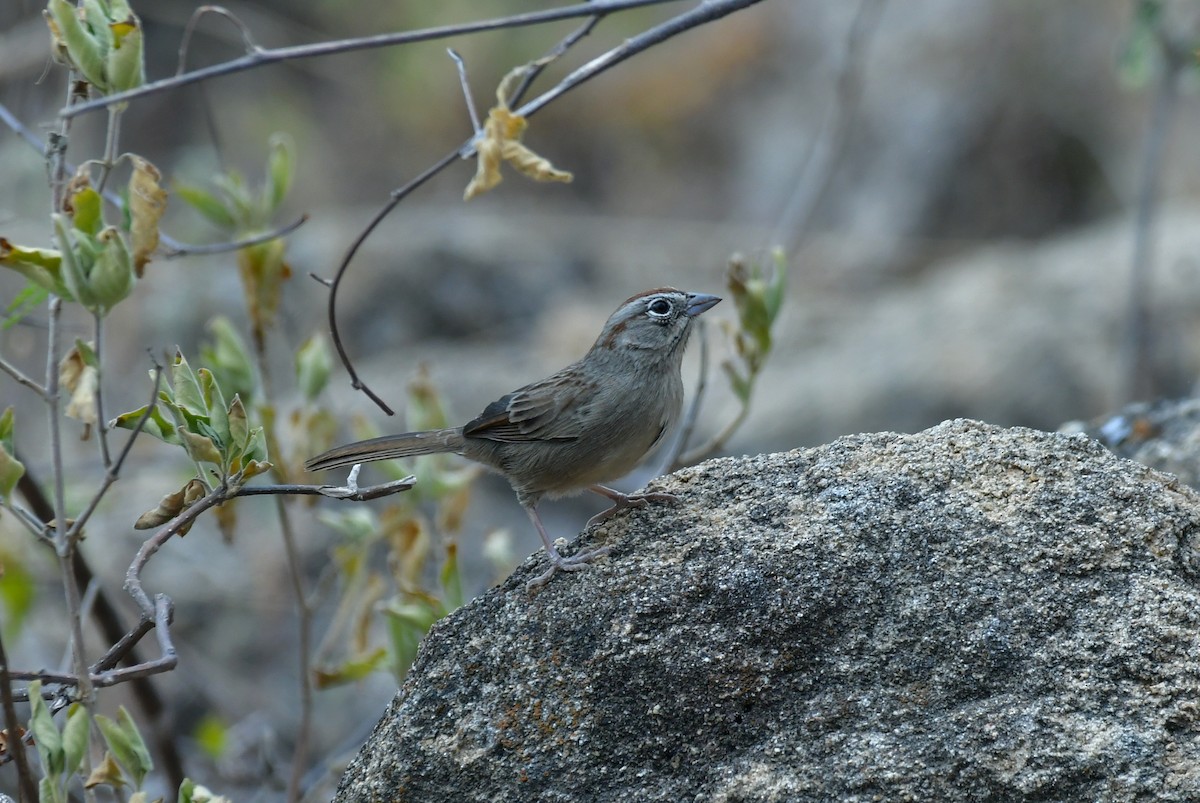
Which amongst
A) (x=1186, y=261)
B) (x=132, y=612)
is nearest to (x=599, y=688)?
(x=132, y=612)

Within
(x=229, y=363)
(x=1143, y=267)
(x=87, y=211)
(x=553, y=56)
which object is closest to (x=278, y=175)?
(x=229, y=363)

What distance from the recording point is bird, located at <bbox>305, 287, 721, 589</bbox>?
14.4ft

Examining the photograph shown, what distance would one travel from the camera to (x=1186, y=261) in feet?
27.4

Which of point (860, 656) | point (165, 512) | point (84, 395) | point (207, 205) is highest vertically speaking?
point (207, 205)

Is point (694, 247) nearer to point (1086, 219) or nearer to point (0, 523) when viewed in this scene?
point (1086, 219)

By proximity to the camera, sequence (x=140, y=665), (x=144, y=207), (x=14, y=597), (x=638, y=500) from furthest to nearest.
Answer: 1. (x=14, y=597)
2. (x=638, y=500)
3. (x=144, y=207)
4. (x=140, y=665)

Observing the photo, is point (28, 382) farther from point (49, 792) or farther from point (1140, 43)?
point (1140, 43)

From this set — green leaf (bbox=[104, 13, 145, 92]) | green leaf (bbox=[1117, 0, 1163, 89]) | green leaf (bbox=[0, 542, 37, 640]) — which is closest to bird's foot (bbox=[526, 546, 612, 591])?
green leaf (bbox=[104, 13, 145, 92])

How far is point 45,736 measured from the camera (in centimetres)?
293

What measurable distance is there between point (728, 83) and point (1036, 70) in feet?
→ 12.6

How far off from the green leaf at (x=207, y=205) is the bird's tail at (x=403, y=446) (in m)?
1.09

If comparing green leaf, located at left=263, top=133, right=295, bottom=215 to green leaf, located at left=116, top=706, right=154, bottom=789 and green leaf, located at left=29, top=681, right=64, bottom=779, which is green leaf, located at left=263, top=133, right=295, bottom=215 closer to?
green leaf, located at left=116, top=706, right=154, bottom=789

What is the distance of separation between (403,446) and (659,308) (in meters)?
1.09

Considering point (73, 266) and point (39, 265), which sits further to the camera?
point (39, 265)
